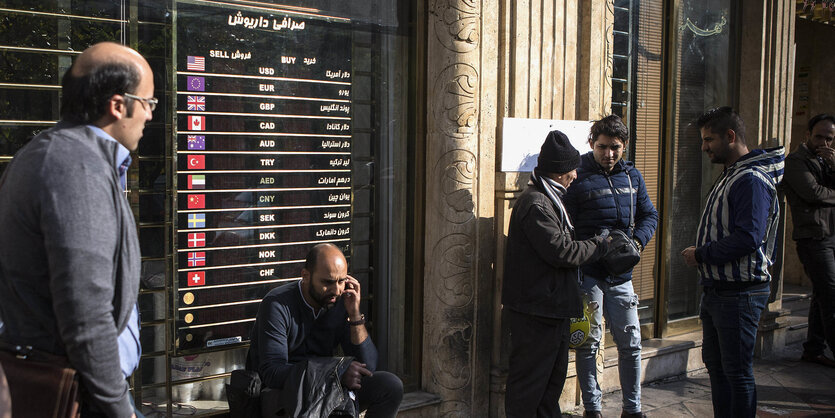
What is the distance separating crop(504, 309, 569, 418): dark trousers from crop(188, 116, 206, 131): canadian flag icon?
197cm

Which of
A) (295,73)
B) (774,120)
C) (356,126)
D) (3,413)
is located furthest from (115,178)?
(774,120)

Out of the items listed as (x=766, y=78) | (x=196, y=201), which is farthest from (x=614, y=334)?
(x=766, y=78)

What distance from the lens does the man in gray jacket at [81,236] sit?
6.15 feet

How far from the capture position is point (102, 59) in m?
2.05

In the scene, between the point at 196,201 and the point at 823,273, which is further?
the point at 823,273

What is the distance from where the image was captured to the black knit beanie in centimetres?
423

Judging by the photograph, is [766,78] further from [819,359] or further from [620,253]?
[620,253]

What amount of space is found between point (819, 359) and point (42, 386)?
6.46 m

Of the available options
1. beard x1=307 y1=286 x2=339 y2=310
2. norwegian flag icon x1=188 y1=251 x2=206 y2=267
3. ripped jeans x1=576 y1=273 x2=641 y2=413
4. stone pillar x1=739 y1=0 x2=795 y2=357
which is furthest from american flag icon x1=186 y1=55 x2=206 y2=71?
stone pillar x1=739 y1=0 x2=795 y2=357

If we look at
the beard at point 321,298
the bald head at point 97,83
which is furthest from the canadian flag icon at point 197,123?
the bald head at point 97,83

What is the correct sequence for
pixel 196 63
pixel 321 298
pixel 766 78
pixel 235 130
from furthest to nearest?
pixel 766 78 → pixel 235 130 → pixel 196 63 → pixel 321 298

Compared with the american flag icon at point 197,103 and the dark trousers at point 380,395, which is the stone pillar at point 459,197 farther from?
the american flag icon at point 197,103

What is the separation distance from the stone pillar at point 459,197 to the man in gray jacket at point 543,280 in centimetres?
45

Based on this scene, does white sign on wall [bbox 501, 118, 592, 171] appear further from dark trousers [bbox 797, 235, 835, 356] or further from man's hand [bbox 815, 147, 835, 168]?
dark trousers [bbox 797, 235, 835, 356]
